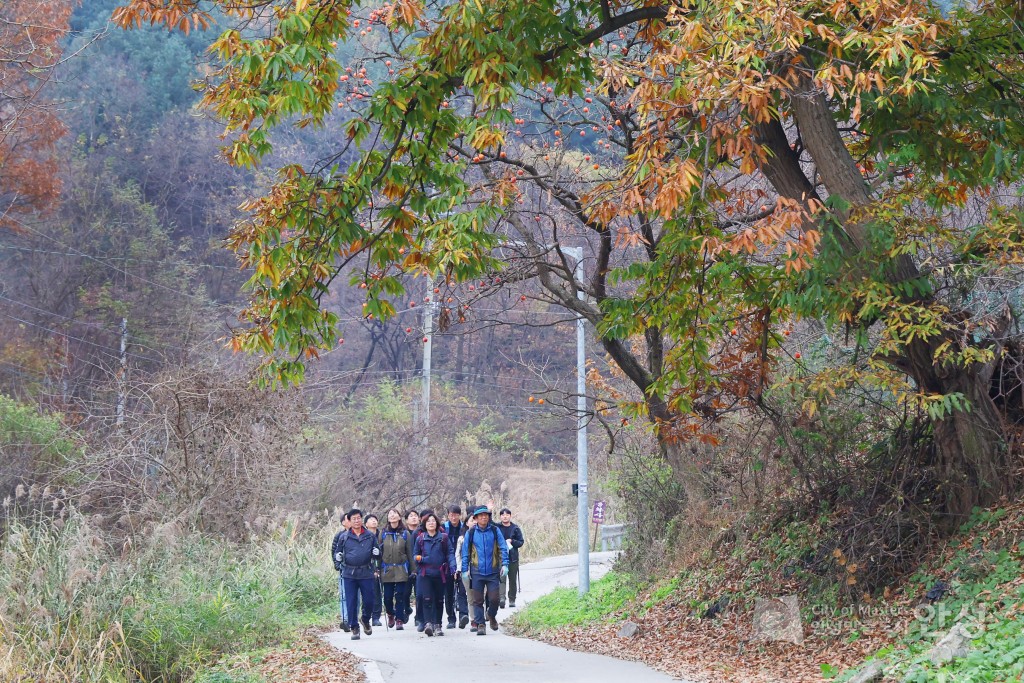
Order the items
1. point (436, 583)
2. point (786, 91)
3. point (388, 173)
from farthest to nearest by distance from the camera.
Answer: point (436, 583) → point (388, 173) → point (786, 91)

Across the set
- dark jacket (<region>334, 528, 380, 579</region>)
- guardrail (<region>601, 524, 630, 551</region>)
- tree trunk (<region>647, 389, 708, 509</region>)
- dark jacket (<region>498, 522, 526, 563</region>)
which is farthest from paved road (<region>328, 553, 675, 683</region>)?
guardrail (<region>601, 524, 630, 551</region>)

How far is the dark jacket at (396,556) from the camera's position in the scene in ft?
53.0

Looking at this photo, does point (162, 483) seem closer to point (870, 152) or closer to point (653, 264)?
point (653, 264)

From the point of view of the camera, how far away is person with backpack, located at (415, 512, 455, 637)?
15805 millimetres

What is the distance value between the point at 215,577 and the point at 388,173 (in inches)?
270

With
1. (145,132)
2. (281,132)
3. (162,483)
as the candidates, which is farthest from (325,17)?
(281,132)

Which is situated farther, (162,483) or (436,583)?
(162,483)

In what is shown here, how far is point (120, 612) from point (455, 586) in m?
6.70

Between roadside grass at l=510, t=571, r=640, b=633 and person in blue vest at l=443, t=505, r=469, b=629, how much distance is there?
1.37 m

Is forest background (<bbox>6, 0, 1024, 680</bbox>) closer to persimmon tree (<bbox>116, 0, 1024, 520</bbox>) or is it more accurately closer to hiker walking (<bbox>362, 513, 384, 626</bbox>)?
persimmon tree (<bbox>116, 0, 1024, 520</bbox>)

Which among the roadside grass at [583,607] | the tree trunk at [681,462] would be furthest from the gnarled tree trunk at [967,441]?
the roadside grass at [583,607]

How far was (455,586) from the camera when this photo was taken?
17469 millimetres

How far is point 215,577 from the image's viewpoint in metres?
14.5

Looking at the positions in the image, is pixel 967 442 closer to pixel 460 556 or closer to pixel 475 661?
pixel 475 661
